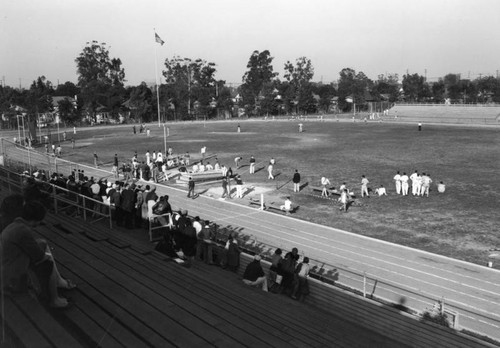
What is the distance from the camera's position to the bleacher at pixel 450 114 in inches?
2645

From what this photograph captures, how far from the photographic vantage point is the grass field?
1767 centimetres

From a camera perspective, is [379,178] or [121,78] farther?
[121,78]

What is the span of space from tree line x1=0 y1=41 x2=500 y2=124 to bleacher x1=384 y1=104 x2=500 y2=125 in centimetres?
1954

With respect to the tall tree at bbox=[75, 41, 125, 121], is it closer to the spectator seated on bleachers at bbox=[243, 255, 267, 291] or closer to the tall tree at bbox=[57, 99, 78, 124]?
the tall tree at bbox=[57, 99, 78, 124]

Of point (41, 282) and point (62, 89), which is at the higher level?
point (62, 89)

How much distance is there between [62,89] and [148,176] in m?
90.7

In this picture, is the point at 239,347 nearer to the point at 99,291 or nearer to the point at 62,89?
the point at 99,291

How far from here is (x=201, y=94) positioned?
95250 mm

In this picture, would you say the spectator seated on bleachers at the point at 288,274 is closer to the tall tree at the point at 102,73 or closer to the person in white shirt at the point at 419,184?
the person in white shirt at the point at 419,184

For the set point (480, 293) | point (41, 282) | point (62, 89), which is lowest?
point (480, 293)

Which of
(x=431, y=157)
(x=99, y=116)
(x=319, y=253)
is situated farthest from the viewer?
(x=99, y=116)

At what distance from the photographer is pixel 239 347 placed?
5.12m

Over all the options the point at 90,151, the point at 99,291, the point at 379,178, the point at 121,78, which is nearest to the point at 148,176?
the point at 379,178

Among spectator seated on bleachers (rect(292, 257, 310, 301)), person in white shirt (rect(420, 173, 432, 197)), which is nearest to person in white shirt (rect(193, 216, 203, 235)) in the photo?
spectator seated on bleachers (rect(292, 257, 310, 301))
